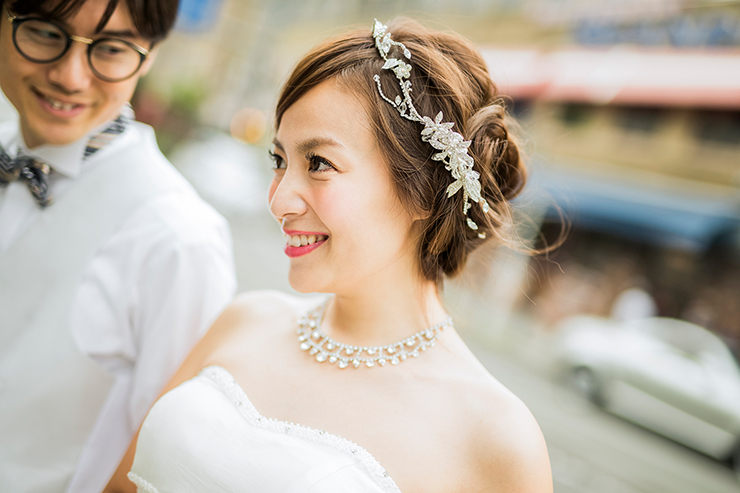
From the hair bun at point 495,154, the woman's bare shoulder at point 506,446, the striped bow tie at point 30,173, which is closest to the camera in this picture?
the woman's bare shoulder at point 506,446

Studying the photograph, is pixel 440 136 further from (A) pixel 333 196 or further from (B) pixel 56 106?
(B) pixel 56 106

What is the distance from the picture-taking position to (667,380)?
7.19 meters

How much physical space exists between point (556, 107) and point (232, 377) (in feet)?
39.5

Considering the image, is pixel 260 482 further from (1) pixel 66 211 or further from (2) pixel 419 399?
(1) pixel 66 211

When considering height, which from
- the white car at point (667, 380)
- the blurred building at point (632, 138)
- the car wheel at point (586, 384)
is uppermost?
the blurred building at point (632, 138)

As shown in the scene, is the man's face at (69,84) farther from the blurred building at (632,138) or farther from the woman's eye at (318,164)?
the blurred building at (632,138)

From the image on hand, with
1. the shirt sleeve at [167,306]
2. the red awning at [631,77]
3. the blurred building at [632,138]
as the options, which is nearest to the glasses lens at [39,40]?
the shirt sleeve at [167,306]

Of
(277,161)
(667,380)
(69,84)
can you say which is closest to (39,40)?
(69,84)

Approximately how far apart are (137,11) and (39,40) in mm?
304

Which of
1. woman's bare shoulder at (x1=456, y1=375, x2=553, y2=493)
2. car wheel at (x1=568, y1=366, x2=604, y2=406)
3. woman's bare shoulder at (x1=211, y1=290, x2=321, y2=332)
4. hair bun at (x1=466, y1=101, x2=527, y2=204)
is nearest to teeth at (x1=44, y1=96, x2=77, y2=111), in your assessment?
woman's bare shoulder at (x1=211, y1=290, x2=321, y2=332)

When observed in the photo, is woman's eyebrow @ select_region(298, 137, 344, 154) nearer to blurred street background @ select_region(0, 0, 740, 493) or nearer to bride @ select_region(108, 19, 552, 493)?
bride @ select_region(108, 19, 552, 493)

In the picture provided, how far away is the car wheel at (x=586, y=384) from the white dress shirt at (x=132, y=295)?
739 cm

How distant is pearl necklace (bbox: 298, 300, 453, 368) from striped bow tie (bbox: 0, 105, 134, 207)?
1024mm

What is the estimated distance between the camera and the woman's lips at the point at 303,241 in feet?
4.59
